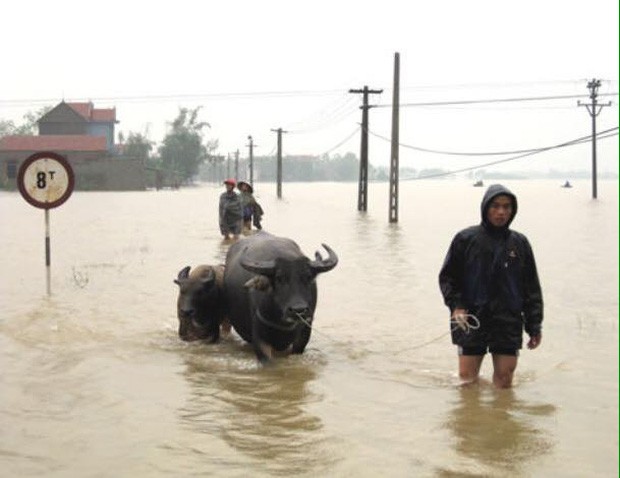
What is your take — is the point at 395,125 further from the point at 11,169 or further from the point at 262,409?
the point at 11,169

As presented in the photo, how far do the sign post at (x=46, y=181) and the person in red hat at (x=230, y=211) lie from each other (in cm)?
792

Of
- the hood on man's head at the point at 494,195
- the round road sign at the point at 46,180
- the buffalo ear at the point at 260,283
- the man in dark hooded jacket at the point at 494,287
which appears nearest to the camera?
the hood on man's head at the point at 494,195

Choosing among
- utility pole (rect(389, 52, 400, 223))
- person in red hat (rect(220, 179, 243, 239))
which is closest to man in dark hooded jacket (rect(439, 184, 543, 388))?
person in red hat (rect(220, 179, 243, 239))

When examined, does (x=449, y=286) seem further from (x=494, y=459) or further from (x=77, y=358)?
(x=77, y=358)

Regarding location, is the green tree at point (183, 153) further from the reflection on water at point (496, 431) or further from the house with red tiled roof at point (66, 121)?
the reflection on water at point (496, 431)

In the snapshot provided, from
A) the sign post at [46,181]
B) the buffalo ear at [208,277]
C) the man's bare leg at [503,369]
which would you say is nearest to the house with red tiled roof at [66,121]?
the sign post at [46,181]

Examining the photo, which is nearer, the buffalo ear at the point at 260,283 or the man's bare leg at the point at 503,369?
the man's bare leg at the point at 503,369

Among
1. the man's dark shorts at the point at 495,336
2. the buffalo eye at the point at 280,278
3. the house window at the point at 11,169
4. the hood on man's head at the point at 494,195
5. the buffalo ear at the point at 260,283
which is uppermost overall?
the house window at the point at 11,169

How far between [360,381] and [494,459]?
89.4 inches

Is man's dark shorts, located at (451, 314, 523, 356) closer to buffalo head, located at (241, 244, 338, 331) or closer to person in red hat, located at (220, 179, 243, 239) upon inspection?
buffalo head, located at (241, 244, 338, 331)

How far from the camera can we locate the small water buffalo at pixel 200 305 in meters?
8.81

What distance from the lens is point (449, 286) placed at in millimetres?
6598

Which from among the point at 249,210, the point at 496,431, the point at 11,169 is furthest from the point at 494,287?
the point at 11,169

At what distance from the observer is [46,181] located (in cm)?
1152
